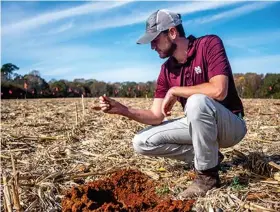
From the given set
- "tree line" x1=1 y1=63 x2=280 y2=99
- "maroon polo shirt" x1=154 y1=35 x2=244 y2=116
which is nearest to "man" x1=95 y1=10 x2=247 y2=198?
"maroon polo shirt" x1=154 y1=35 x2=244 y2=116

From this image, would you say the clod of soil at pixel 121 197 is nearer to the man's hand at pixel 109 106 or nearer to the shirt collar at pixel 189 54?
the man's hand at pixel 109 106

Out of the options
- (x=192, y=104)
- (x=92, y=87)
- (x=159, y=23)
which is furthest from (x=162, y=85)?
(x=92, y=87)

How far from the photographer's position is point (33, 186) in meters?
3.04

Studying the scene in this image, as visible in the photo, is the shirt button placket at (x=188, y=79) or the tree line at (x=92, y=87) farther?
the tree line at (x=92, y=87)

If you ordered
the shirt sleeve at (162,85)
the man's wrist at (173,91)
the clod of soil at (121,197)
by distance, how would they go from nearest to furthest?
1. the clod of soil at (121,197)
2. the man's wrist at (173,91)
3. the shirt sleeve at (162,85)

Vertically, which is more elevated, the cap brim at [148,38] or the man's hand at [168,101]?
the cap brim at [148,38]

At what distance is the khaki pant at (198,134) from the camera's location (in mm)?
2830

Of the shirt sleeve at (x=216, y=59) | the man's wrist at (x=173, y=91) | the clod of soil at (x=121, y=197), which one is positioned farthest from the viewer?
the man's wrist at (x=173, y=91)

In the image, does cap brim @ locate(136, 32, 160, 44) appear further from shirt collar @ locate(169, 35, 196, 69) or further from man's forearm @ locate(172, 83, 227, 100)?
man's forearm @ locate(172, 83, 227, 100)

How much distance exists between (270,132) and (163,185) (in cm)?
251

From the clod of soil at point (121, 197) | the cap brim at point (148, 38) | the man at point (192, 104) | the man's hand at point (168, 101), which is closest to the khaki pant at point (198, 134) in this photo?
the man at point (192, 104)

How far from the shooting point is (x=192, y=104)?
283 centimetres

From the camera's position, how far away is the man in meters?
2.86

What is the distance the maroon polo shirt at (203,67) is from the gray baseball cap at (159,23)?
0.69 ft
